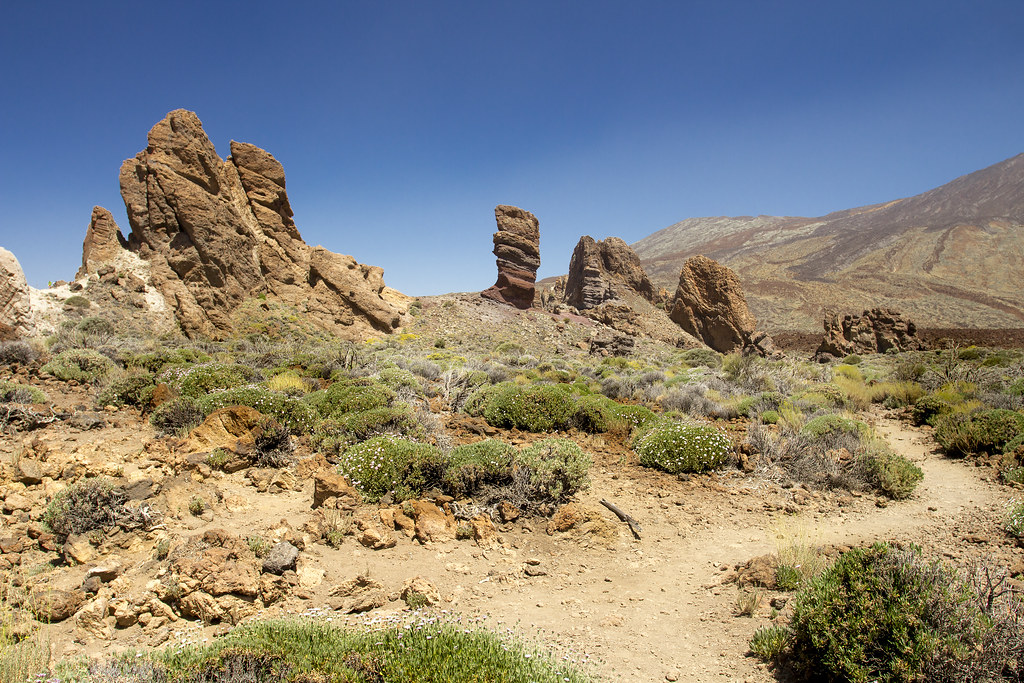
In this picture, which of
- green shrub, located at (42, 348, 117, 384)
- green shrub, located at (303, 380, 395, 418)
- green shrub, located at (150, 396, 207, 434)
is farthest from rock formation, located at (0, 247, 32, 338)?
green shrub, located at (303, 380, 395, 418)

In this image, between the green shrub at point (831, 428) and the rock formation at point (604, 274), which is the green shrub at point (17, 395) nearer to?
the green shrub at point (831, 428)

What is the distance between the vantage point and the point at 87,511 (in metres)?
4.52

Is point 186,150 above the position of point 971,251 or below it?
Result: above

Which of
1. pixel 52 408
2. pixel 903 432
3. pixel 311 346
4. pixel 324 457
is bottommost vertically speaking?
pixel 903 432

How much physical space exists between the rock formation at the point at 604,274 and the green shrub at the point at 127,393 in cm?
3089

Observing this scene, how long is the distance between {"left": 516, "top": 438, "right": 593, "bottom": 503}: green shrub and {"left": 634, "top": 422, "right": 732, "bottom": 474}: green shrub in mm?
1442

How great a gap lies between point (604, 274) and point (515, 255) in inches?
305

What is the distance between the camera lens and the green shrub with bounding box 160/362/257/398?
891 cm

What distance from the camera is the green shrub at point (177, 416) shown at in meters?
7.44

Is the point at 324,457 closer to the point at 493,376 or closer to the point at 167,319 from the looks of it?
the point at 493,376

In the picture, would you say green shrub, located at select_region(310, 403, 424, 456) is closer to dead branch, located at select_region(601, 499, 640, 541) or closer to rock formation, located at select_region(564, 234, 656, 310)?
dead branch, located at select_region(601, 499, 640, 541)

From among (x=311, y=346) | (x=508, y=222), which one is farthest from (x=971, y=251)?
(x=311, y=346)

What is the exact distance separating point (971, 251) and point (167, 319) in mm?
104152

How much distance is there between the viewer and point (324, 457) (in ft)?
22.8
